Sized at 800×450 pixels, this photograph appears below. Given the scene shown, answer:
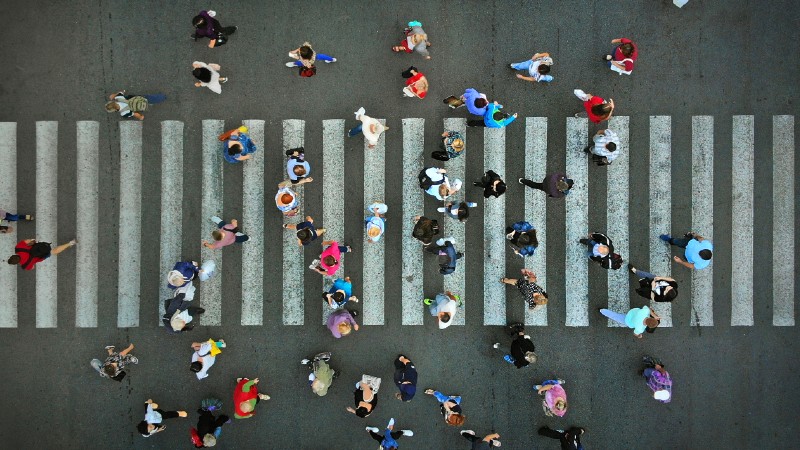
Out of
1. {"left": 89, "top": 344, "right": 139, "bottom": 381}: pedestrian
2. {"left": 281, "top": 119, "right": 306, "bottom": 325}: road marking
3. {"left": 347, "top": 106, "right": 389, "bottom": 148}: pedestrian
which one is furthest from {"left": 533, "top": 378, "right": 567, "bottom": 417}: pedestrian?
{"left": 89, "top": 344, "right": 139, "bottom": 381}: pedestrian

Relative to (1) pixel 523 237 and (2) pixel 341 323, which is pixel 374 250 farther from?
(1) pixel 523 237

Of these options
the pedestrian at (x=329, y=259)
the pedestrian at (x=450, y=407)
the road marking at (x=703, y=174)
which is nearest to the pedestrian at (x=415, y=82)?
the pedestrian at (x=329, y=259)

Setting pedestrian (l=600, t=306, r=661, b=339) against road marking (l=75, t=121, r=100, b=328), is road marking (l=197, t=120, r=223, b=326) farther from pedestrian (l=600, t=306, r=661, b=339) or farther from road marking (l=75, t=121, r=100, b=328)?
pedestrian (l=600, t=306, r=661, b=339)

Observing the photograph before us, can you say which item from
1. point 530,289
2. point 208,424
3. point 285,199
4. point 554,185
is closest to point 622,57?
point 554,185

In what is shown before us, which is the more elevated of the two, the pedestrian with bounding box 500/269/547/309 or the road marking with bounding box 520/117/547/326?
the road marking with bounding box 520/117/547/326

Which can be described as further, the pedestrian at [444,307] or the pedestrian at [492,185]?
the pedestrian at [444,307]

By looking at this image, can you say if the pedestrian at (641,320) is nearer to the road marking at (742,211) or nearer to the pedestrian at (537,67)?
the road marking at (742,211)
